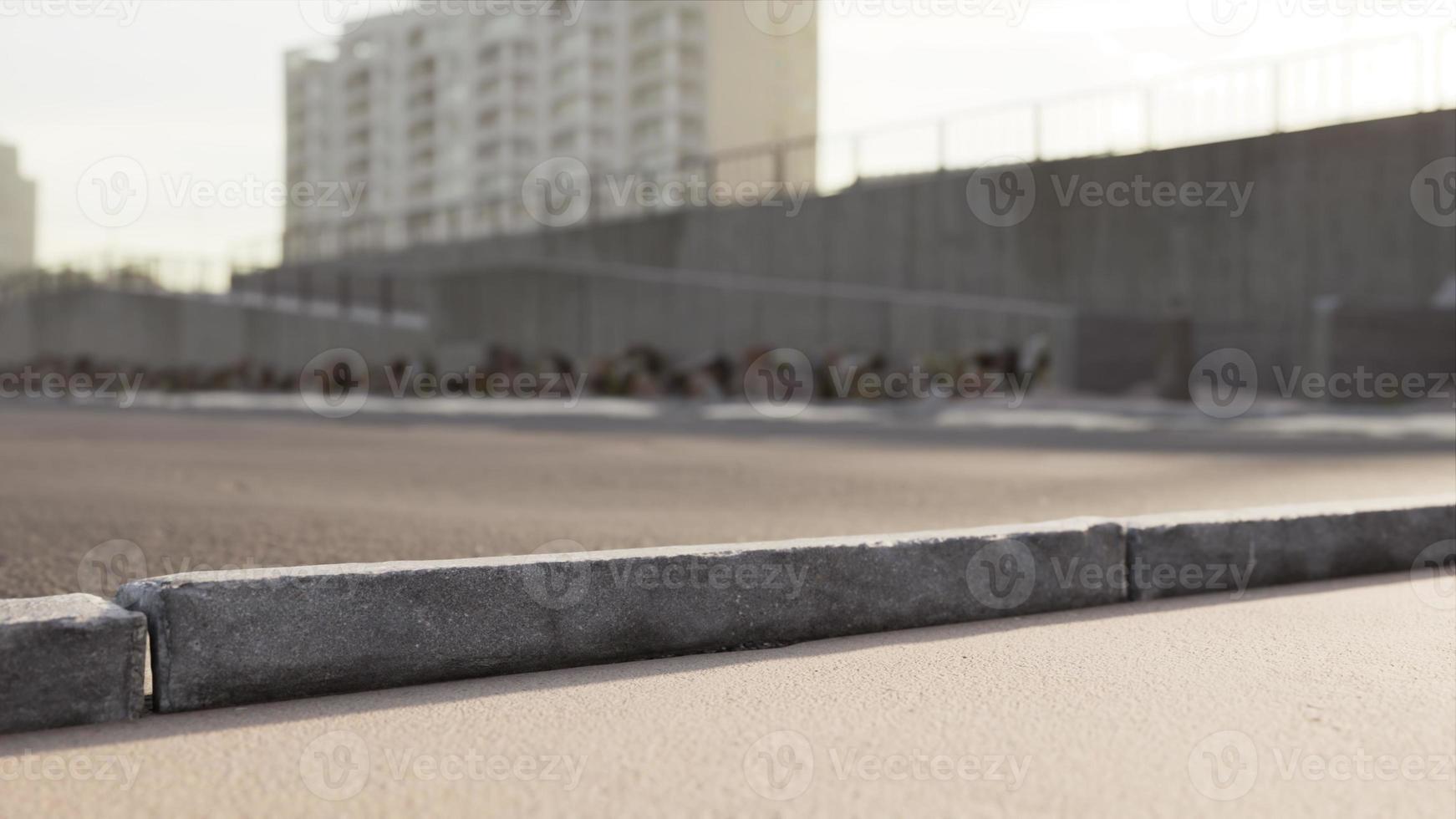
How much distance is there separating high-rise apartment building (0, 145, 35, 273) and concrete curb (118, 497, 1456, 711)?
127 meters

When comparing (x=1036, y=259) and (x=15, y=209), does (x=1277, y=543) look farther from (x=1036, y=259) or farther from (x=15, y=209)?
(x=15, y=209)

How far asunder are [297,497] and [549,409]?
423 inches

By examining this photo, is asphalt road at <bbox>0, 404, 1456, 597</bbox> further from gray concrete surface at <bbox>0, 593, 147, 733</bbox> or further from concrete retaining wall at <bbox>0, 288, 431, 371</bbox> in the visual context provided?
concrete retaining wall at <bbox>0, 288, 431, 371</bbox>

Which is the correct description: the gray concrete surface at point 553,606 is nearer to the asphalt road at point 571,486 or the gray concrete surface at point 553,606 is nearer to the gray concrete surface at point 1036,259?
the asphalt road at point 571,486

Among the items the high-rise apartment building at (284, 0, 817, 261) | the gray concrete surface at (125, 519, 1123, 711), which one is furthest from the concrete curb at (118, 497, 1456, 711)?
the high-rise apartment building at (284, 0, 817, 261)

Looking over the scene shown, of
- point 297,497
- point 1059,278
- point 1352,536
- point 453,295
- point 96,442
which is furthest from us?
point 453,295

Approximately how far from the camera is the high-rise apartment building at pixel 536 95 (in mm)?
58969

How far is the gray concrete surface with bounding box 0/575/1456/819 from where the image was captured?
6.57 feet

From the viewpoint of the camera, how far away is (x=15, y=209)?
12975 cm

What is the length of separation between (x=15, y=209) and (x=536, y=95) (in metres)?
95.9

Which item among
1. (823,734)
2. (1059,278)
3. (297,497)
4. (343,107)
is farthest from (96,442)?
(343,107)

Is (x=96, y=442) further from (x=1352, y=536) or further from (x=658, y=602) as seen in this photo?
(x=1352, y=536)

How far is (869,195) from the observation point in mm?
22203

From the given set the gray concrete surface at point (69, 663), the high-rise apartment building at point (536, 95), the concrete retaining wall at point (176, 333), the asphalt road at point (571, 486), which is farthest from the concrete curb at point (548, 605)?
the high-rise apartment building at point (536, 95)
